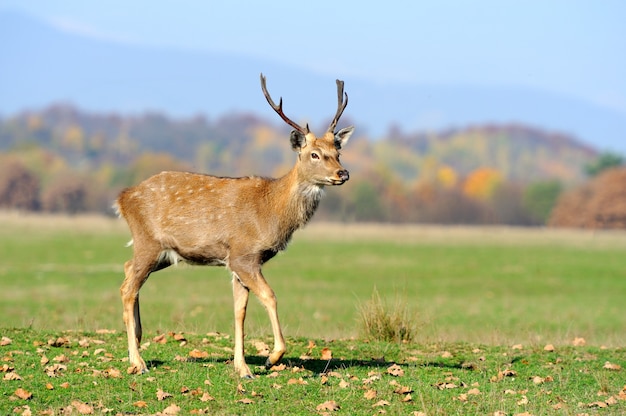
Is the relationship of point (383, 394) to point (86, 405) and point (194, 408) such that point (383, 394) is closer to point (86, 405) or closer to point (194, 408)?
point (194, 408)

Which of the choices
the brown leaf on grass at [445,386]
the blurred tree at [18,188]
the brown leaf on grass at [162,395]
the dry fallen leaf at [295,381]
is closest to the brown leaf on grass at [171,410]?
the brown leaf on grass at [162,395]

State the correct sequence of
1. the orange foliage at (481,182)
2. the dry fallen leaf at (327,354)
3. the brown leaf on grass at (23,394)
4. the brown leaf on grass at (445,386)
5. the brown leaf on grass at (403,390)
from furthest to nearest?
the orange foliage at (481,182), the dry fallen leaf at (327,354), the brown leaf on grass at (445,386), the brown leaf on grass at (403,390), the brown leaf on grass at (23,394)

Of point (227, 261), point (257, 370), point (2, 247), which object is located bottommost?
point (2, 247)

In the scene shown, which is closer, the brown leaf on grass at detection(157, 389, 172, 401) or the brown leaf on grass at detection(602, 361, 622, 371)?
the brown leaf on grass at detection(157, 389, 172, 401)

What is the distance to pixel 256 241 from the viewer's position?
12.7 meters

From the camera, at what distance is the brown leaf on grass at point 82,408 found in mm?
10297

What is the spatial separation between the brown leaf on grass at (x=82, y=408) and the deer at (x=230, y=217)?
75.0 inches

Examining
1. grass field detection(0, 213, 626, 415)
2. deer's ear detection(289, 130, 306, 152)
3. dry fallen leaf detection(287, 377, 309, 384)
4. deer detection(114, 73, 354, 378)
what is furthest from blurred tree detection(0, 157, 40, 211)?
dry fallen leaf detection(287, 377, 309, 384)

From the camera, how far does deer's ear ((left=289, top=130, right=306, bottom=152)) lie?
1306 cm

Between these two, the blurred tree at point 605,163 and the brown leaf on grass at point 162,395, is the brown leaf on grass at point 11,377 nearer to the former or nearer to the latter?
the brown leaf on grass at point 162,395

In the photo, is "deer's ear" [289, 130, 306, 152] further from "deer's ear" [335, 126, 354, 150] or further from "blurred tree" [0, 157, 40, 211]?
"blurred tree" [0, 157, 40, 211]

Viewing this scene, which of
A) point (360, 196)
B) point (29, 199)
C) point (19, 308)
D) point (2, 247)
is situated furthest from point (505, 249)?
point (29, 199)

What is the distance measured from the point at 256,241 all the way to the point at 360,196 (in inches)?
4765

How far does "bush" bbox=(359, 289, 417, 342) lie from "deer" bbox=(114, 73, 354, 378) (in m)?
3.61
